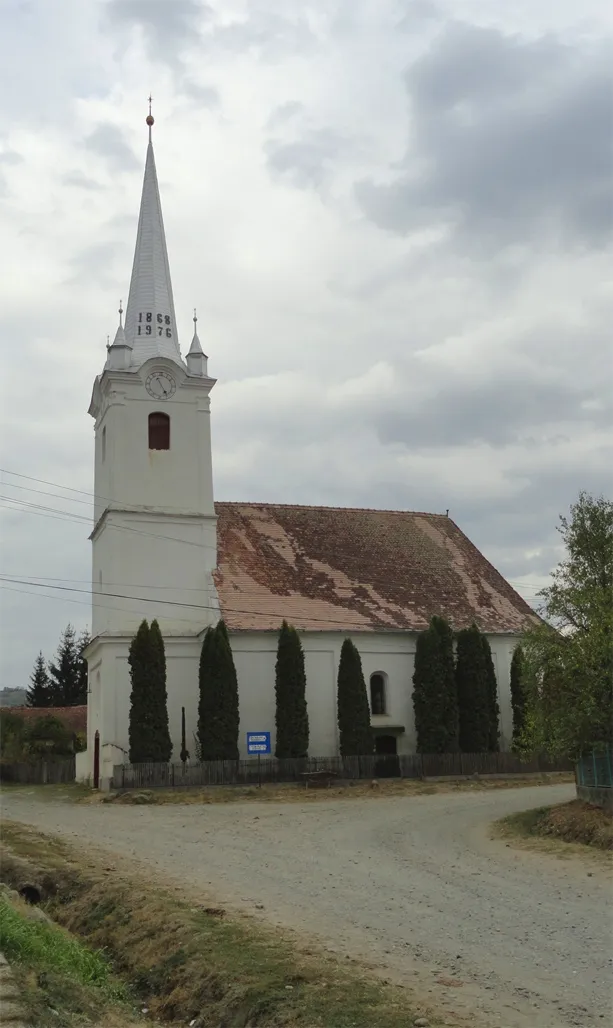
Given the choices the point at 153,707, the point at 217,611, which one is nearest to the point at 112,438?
the point at 217,611

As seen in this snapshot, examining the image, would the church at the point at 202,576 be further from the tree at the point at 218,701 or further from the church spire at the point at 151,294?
the tree at the point at 218,701

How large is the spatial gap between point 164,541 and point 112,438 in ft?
16.0

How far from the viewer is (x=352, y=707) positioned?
1528 inches

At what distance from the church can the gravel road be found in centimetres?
1166

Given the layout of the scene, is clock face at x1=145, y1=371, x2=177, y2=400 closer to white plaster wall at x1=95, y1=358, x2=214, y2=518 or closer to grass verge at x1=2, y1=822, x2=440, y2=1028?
white plaster wall at x1=95, y1=358, x2=214, y2=518

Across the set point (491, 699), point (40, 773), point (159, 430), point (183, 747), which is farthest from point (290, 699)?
point (40, 773)

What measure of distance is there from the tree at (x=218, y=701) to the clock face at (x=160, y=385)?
34.6 feet

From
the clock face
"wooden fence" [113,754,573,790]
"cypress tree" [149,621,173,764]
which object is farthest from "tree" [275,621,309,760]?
the clock face

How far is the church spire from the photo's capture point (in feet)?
140

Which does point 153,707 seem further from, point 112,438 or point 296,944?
point 296,944

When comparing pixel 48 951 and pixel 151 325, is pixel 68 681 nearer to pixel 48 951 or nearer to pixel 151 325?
pixel 151 325

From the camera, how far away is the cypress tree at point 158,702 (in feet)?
117

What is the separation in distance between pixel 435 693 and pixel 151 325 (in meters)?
20.0

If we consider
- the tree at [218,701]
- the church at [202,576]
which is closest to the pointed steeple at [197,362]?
the church at [202,576]
